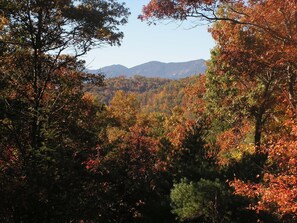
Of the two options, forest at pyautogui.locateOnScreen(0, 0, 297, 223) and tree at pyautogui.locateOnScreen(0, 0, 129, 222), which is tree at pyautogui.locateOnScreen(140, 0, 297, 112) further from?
tree at pyautogui.locateOnScreen(0, 0, 129, 222)

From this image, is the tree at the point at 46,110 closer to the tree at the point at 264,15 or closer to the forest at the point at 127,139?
the forest at the point at 127,139

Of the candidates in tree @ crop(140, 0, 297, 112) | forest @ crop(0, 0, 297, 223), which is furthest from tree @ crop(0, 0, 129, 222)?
tree @ crop(140, 0, 297, 112)

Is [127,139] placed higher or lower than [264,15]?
lower

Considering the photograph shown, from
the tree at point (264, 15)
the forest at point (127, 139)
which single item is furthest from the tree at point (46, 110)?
the tree at point (264, 15)

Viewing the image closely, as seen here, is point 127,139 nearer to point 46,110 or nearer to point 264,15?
point 46,110

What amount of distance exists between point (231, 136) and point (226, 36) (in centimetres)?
681

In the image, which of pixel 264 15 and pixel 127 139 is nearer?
pixel 264 15

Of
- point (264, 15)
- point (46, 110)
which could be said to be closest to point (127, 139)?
point (46, 110)

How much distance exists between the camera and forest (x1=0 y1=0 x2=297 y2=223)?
1030 centimetres

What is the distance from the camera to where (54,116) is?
49.0 ft

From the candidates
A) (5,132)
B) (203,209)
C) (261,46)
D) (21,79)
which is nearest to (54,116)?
(21,79)

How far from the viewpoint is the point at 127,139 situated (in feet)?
59.8

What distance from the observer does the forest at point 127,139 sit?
10297 millimetres

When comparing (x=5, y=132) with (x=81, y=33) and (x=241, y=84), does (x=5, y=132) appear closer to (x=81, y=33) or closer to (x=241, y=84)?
(x=81, y=33)
